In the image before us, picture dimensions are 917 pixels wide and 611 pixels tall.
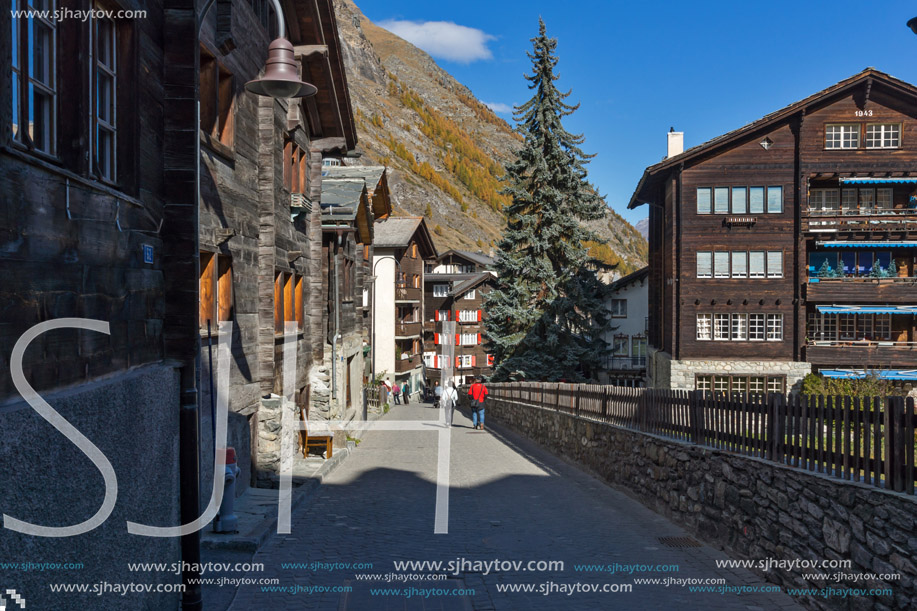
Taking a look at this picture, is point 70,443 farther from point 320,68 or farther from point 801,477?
point 320,68

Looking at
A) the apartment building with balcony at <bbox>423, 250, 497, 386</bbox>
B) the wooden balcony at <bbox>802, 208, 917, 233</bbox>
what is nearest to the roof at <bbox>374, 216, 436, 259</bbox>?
the apartment building with balcony at <bbox>423, 250, 497, 386</bbox>

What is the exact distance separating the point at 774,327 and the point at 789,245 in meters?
3.81

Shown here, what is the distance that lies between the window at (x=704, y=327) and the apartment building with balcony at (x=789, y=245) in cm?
5

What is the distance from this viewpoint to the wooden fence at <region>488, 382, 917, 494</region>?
6.61m

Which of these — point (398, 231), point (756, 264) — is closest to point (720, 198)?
point (756, 264)

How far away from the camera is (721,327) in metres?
36.2

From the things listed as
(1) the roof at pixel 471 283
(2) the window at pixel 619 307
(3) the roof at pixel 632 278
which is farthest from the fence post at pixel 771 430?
(1) the roof at pixel 471 283

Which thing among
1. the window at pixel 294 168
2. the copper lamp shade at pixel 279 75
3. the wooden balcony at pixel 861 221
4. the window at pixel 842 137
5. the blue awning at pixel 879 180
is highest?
the window at pixel 842 137

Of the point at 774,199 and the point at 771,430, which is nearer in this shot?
the point at 771,430

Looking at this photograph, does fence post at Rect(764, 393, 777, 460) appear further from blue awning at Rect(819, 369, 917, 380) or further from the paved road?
blue awning at Rect(819, 369, 917, 380)

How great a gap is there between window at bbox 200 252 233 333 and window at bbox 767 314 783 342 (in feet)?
98.4

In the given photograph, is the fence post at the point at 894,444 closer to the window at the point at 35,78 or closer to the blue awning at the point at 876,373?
the window at the point at 35,78

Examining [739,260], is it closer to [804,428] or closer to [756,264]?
[756,264]

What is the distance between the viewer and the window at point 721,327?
36125 mm
